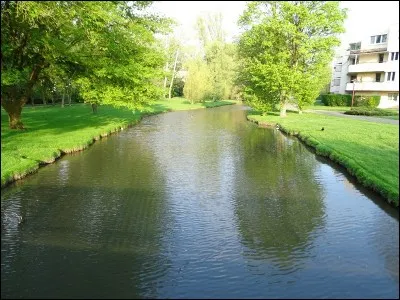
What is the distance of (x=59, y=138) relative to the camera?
27141 mm

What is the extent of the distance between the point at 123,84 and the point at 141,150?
5.85 m

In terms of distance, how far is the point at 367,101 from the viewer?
63.6 meters

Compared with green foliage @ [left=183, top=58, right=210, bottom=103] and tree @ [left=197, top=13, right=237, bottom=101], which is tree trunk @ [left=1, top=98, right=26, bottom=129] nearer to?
green foliage @ [left=183, top=58, right=210, bottom=103]

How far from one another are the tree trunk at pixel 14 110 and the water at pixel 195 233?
9496mm

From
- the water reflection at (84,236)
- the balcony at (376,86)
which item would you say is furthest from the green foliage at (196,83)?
the water reflection at (84,236)

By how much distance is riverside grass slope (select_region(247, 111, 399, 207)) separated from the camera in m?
16.5

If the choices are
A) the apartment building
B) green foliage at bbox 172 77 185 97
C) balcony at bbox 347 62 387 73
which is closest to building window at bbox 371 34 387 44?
→ the apartment building

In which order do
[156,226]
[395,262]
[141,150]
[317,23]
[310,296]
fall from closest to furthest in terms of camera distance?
[310,296] → [395,262] → [156,226] → [141,150] → [317,23]

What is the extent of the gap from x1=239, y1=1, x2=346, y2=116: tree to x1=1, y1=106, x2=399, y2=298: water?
2227cm

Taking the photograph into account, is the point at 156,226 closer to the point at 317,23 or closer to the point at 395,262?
the point at 395,262

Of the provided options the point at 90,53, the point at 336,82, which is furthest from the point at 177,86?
the point at 90,53

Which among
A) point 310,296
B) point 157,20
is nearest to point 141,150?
point 157,20

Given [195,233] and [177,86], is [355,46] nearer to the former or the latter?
[177,86]

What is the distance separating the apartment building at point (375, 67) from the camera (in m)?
65.2
